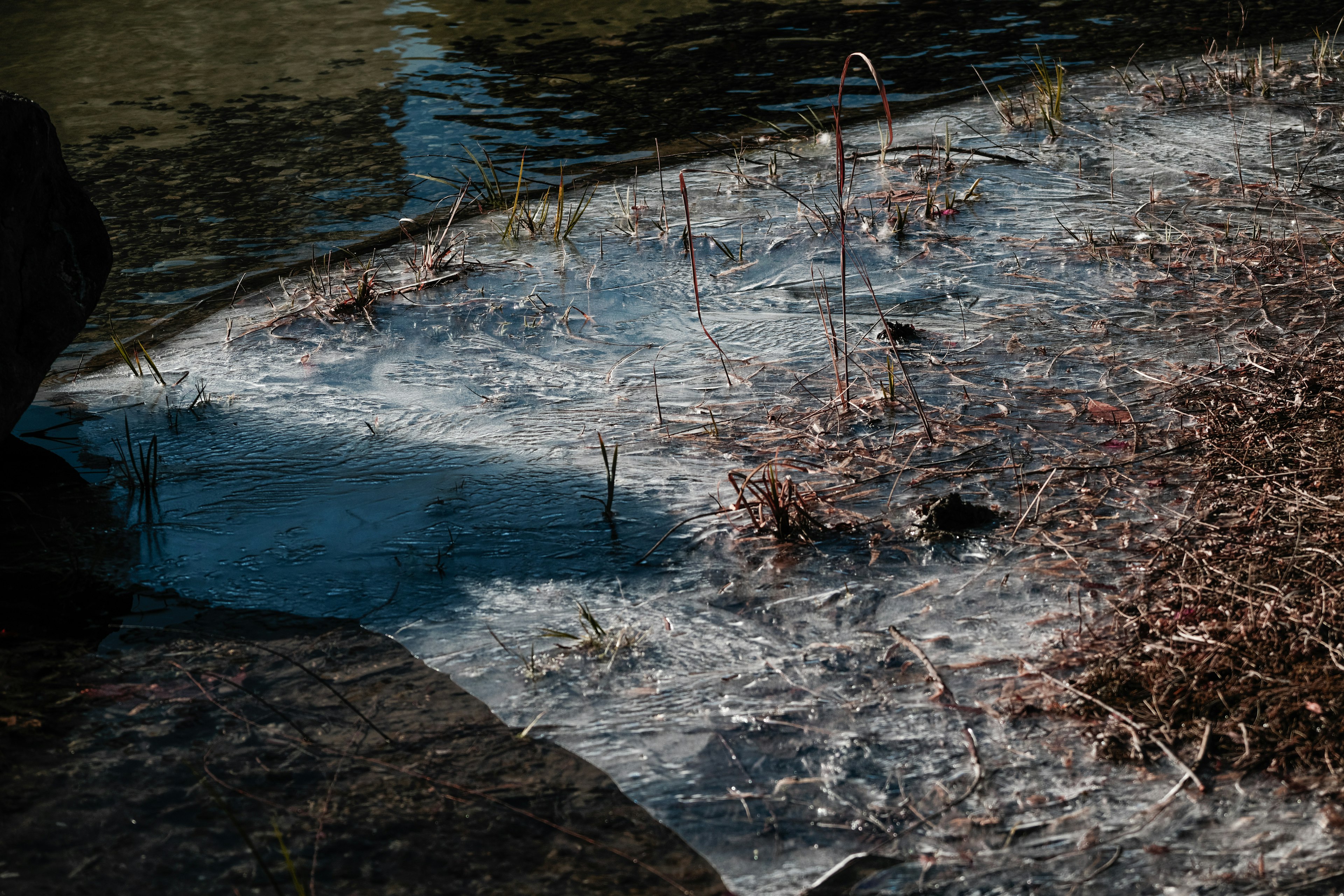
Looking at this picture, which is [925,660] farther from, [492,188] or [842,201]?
[492,188]

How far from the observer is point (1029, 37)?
8.28 metres

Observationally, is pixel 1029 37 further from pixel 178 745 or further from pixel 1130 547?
pixel 178 745

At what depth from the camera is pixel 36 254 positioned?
3.63 metres

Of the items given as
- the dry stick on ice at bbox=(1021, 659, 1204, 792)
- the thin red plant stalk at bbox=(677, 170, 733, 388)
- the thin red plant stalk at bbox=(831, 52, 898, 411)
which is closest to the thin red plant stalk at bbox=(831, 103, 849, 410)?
the thin red plant stalk at bbox=(831, 52, 898, 411)

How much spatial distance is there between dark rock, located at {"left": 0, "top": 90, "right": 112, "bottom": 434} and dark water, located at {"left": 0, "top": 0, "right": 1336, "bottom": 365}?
1.02m

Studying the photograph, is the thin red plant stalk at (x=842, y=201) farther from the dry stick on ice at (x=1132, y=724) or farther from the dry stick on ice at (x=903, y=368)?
the dry stick on ice at (x=1132, y=724)

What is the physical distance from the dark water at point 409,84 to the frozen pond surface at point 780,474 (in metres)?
1.09

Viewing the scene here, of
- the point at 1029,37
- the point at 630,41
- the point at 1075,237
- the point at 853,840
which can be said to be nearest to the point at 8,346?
the point at 853,840

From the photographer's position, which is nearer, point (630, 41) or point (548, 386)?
point (548, 386)

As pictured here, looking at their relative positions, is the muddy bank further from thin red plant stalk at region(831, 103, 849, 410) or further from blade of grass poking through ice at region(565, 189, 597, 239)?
blade of grass poking through ice at region(565, 189, 597, 239)

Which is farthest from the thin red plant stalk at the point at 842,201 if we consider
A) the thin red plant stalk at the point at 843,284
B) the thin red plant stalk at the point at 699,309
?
the thin red plant stalk at the point at 699,309

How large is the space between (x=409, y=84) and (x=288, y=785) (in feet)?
23.0

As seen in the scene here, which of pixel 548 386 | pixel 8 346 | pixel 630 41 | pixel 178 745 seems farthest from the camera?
pixel 630 41

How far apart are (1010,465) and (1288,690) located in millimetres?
1104
